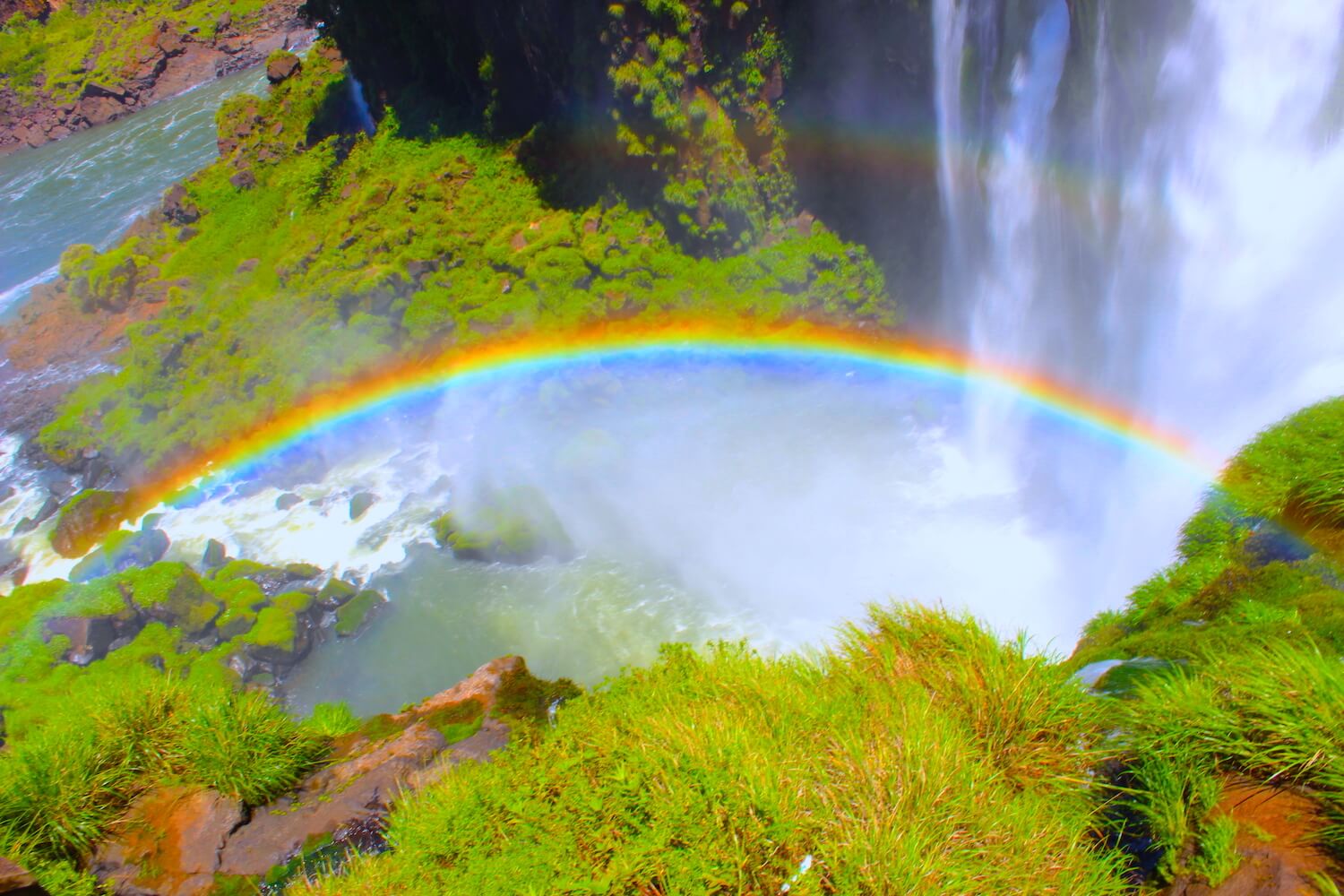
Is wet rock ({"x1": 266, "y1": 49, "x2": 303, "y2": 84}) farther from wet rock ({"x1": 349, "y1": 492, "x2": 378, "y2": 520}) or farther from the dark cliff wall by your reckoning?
wet rock ({"x1": 349, "y1": 492, "x2": 378, "y2": 520})

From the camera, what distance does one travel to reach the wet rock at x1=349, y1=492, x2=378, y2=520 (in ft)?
66.9

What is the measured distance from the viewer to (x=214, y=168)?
36.2m

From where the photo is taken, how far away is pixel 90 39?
202 ft

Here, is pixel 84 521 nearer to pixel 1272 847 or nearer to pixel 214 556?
pixel 214 556

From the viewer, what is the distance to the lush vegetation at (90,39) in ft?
185

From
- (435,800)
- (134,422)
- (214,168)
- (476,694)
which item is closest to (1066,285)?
(476,694)

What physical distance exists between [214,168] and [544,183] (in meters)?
17.9

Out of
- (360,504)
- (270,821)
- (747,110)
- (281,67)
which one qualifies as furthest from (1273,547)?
(281,67)

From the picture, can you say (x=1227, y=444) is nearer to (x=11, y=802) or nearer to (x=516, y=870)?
(x=516, y=870)

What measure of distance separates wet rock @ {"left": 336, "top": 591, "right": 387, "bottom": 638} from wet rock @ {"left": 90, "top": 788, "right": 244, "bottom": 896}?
9.90 meters

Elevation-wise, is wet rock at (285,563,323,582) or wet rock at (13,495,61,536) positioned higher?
wet rock at (13,495,61,536)

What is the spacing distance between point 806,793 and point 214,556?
18602 mm

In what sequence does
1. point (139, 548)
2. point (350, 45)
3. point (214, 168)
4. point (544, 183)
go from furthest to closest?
1. point (214, 168)
2. point (350, 45)
3. point (544, 183)
4. point (139, 548)

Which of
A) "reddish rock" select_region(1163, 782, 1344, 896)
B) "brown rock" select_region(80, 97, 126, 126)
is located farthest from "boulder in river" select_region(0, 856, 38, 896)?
"brown rock" select_region(80, 97, 126, 126)
